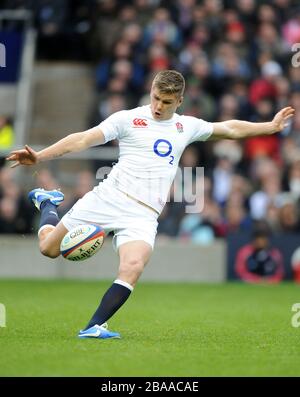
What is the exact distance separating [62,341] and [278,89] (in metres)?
12.8

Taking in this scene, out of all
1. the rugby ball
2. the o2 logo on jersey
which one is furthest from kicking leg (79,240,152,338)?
the o2 logo on jersey

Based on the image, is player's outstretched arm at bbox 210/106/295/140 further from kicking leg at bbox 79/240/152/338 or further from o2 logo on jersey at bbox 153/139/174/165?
kicking leg at bbox 79/240/152/338

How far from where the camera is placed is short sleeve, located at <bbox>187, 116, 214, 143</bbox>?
10.8 meters

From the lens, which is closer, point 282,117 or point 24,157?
point 24,157

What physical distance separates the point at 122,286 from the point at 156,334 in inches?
36.0

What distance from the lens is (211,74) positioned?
22.5 meters

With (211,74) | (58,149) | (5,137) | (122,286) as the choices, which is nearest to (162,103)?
(58,149)

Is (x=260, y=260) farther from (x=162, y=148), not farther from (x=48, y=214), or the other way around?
(x=162, y=148)

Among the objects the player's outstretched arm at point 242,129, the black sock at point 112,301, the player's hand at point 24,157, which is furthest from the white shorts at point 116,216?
the player's outstretched arm at point 242,129

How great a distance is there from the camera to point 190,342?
33.0 ft

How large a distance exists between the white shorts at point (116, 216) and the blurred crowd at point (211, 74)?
8.78 m

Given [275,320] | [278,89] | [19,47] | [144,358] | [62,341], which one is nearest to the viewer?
[144,358]

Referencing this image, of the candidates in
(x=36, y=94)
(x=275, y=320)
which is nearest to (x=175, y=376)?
(x=275, y=320)
